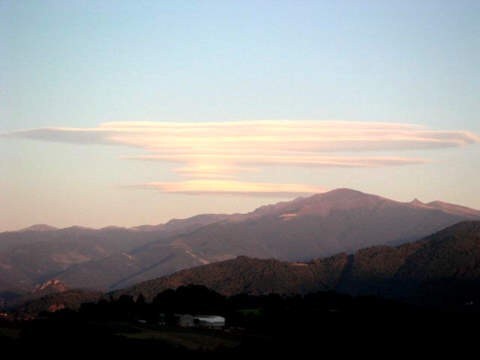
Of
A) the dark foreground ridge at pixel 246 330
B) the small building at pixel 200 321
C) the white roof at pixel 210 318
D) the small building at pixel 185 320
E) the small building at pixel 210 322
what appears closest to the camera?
the dark foreground ridge at pixel 246 330

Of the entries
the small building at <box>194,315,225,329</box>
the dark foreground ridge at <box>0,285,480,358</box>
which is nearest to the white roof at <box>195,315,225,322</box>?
the small building at <box>194,315,225,329</box>

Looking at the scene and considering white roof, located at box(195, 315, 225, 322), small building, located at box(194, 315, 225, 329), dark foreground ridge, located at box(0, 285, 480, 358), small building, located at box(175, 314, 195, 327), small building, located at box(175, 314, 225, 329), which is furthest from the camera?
white roof, located at box(195, 315, 225, 322)

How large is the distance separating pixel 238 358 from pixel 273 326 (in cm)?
3232

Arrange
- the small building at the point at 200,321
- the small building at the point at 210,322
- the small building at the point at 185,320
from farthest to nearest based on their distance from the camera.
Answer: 1. the small building at the point at 185,320
2. the small building at the point at 200,321
3. the small building at the point at 210,322

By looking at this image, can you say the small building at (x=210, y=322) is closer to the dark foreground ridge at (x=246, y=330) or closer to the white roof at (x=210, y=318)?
the white roof at (x=210, y=318)

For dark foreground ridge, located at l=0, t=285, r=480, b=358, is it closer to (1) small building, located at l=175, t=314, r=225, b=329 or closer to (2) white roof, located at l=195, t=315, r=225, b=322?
(1) small building, located at l=175, t=314, r=225, b=329

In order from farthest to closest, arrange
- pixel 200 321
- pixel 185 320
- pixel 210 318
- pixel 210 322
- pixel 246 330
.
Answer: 1. pixel 210 318
2. pixel 185 320
3. pixel 200 321
4. pixel 210 322
5. pixel 246 330

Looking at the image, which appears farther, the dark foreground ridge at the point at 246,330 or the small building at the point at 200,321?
the small building at the point at 200,321

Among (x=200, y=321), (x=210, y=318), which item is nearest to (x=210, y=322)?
(x=200, y=321)

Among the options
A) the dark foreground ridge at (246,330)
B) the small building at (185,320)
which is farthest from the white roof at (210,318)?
the dark foreground ridge at (246,330)

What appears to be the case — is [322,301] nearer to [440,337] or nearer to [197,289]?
[197,289]

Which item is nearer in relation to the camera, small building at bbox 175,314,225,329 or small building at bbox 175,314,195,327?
small building at bbox 175,314,225,329

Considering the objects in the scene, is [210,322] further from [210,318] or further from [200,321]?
[210,318]

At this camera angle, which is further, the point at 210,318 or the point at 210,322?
the point at 210,318
